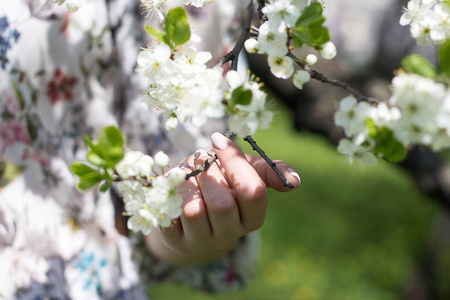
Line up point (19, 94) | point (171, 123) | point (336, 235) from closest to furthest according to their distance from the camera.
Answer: point (171, 123) < point (19, 94) < point (336, 235)

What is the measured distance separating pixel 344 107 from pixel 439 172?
3.78 ft

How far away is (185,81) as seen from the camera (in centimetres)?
38

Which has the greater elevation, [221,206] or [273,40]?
[273,40]

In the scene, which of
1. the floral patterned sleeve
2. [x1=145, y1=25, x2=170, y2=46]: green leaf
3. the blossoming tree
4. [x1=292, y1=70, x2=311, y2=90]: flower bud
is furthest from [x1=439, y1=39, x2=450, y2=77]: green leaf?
the floral patterned sleeve

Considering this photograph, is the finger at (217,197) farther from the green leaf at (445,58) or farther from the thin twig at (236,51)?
the green leaf at (445,58)

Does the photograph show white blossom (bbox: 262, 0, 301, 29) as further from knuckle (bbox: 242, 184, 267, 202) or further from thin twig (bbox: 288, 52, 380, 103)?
knuckle (bbox: 242, 184, 267, 202)

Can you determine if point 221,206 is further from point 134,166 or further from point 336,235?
point 336,235

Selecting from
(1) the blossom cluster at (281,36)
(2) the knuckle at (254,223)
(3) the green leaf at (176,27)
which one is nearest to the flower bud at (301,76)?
(1) the blossom cluster at (281,36)

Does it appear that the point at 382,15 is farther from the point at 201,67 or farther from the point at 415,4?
the point at 201,67

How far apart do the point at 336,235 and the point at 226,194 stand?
1805 mm

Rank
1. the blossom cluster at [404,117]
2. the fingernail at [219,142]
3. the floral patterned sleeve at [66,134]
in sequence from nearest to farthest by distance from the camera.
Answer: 1. the blossom cluster at [404,117]
2. the fingernail at [219,142]
3. the floral patterned sleeve at [66,134]

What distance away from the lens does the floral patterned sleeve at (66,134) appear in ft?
2.54

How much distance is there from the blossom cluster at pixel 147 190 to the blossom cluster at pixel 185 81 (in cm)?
5

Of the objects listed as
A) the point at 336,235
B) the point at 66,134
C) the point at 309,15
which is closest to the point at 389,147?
the point at 309,15
